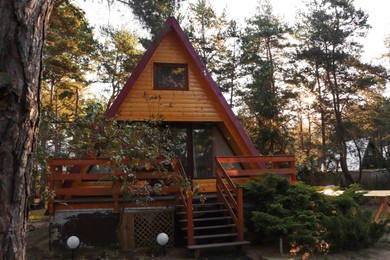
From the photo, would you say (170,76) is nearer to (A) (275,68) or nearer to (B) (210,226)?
(B) (210,226)

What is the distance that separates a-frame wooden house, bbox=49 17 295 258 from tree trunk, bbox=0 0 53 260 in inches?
296

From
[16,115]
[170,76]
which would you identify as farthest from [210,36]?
[16,115]

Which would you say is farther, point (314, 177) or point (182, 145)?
point (314, 177)

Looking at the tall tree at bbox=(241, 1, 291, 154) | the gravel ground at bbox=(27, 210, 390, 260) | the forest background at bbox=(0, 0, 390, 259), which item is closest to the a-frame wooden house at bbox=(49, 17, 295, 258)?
the gravel ground at bbox=(27, 210, 390, 260)

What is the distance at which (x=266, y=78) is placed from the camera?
22672 mm

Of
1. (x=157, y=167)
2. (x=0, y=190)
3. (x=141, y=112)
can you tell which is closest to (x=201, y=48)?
(x=141, y=112)

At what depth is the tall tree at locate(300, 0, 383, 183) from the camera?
22.8 metres

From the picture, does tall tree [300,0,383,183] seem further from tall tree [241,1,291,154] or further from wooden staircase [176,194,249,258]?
wooden staircase [176,194,249,258]

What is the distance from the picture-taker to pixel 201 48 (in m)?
25.3

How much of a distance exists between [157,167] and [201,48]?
21893mm

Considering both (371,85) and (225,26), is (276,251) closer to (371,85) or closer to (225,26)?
(371,85)

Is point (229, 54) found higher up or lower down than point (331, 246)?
higher up

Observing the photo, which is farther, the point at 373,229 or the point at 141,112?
the point at 141,112

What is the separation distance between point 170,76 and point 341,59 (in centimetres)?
1542
